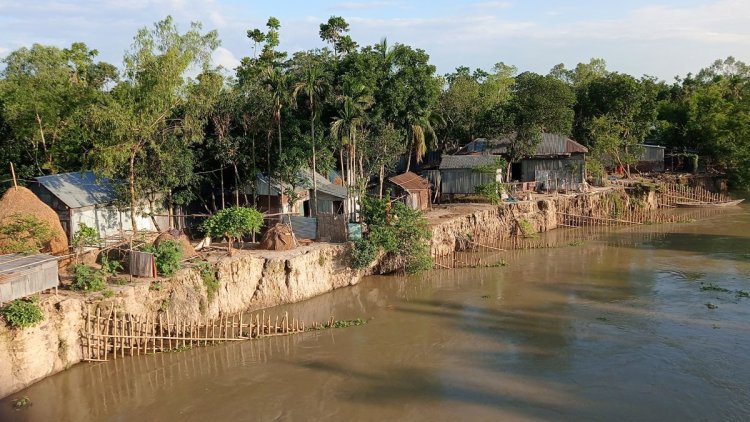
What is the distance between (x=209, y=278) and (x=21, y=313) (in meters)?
6.57

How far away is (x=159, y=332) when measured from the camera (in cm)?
1952

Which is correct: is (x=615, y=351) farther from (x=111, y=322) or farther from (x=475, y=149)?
(x=475, y=149)

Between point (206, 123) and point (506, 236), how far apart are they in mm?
20082

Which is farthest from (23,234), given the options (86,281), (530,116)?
(530,116)

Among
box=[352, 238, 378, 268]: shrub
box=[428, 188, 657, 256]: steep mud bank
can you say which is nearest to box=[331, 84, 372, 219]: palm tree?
box=[352, 238, 378, 268]: shrub

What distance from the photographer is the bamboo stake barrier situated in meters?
17.8

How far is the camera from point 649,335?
774 inches

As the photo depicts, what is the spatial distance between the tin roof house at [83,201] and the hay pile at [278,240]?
6.03 m

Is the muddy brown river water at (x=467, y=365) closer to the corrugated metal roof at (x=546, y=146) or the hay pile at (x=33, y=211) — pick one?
the hay pile at (x=33, y=211)

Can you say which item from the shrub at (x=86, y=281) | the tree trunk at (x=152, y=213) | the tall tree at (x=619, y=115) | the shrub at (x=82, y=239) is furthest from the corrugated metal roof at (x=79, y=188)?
the tall tree at (x=619, y=115)

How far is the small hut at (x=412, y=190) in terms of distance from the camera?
118ft

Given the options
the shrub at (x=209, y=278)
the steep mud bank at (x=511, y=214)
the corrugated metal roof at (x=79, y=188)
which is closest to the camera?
the shrub at (x=209, y=278)

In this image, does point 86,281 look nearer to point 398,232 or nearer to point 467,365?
point 467,365

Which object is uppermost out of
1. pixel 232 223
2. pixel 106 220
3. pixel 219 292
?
pixel 106 220
